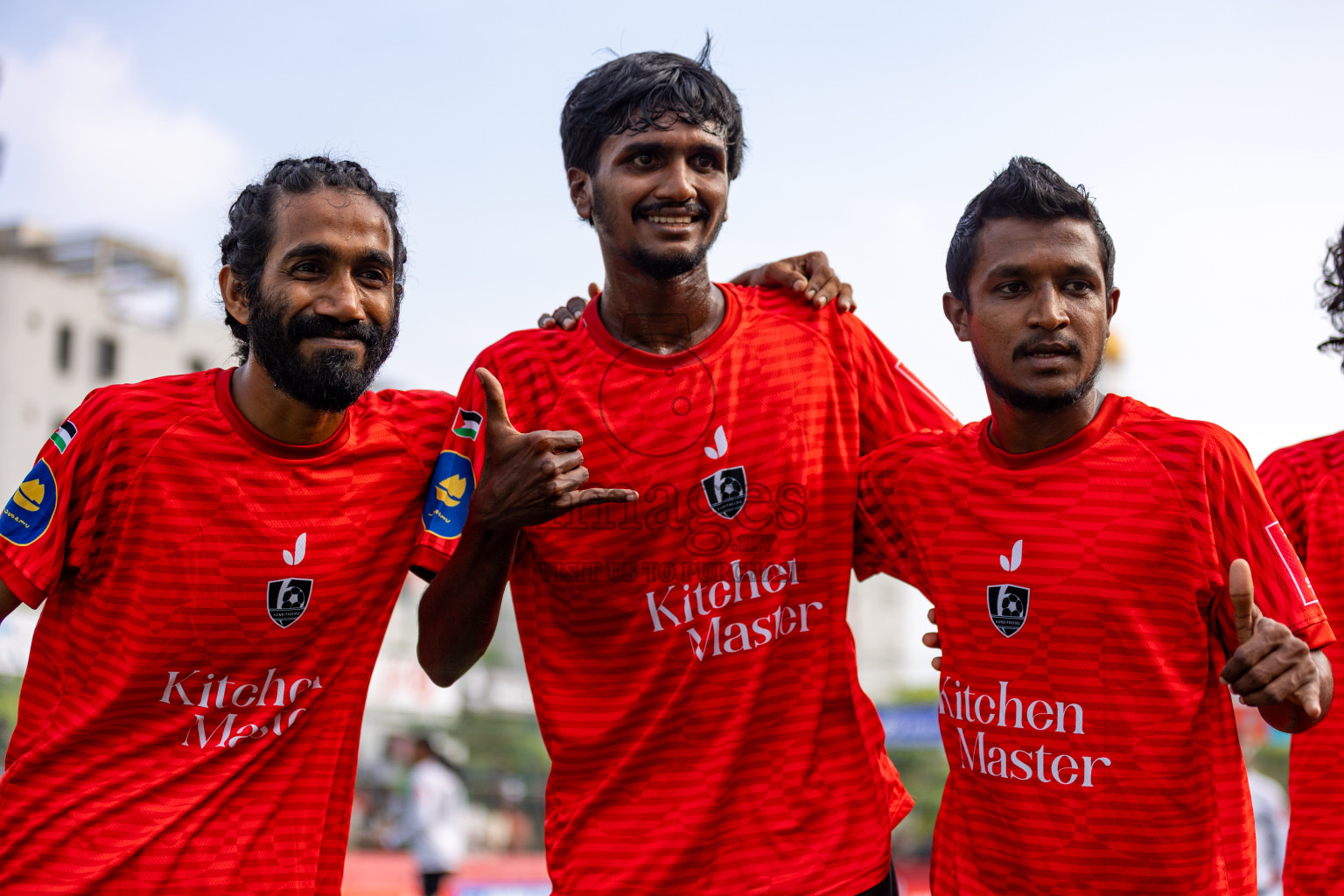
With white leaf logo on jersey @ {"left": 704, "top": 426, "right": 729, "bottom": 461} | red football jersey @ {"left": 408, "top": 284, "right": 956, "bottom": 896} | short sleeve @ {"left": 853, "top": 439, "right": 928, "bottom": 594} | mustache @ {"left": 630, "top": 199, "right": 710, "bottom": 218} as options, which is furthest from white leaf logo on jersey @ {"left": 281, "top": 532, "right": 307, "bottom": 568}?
short sleeve @ {"left": 853, "top": 439, "right": 928, "bottom": 594}

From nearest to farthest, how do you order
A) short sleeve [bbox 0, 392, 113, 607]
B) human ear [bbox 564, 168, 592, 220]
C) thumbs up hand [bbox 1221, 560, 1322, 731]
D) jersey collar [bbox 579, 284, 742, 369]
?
thumbs up hand [bbox 1221, 560, 1322, 731] → short sleeve [bbox 0, 392, 113, 607] → jersey collar [bbox 579, 284, 742, 369] → human ear [bbox 564, 168, 592, 220]

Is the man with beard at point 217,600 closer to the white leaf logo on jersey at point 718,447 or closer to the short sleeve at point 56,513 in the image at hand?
the short sleeve at point 56,513

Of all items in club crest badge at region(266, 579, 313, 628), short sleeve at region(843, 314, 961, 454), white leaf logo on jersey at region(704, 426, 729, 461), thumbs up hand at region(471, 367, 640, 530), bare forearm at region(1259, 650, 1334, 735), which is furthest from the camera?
short sleeve at region(843, 314, 961, 454)

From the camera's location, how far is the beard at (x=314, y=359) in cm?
339

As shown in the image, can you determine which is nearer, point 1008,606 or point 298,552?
point 1008,606

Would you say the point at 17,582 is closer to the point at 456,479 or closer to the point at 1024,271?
the point at 456,479

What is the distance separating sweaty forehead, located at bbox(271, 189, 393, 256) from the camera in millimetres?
3496

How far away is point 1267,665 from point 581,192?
244cm

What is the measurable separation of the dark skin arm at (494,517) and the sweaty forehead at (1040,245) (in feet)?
4.08

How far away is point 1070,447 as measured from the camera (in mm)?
3229

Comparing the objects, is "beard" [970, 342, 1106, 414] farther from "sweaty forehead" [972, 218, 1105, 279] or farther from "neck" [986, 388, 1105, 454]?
"sweaty forehead" [972, 218, 1105, 279]

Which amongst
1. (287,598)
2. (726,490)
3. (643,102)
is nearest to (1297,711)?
(726,490)

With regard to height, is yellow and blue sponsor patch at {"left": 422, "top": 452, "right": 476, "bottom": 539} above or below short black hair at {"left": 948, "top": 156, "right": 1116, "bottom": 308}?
below

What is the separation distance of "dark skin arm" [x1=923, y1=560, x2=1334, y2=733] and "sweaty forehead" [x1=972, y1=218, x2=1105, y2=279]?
0.99 metres
